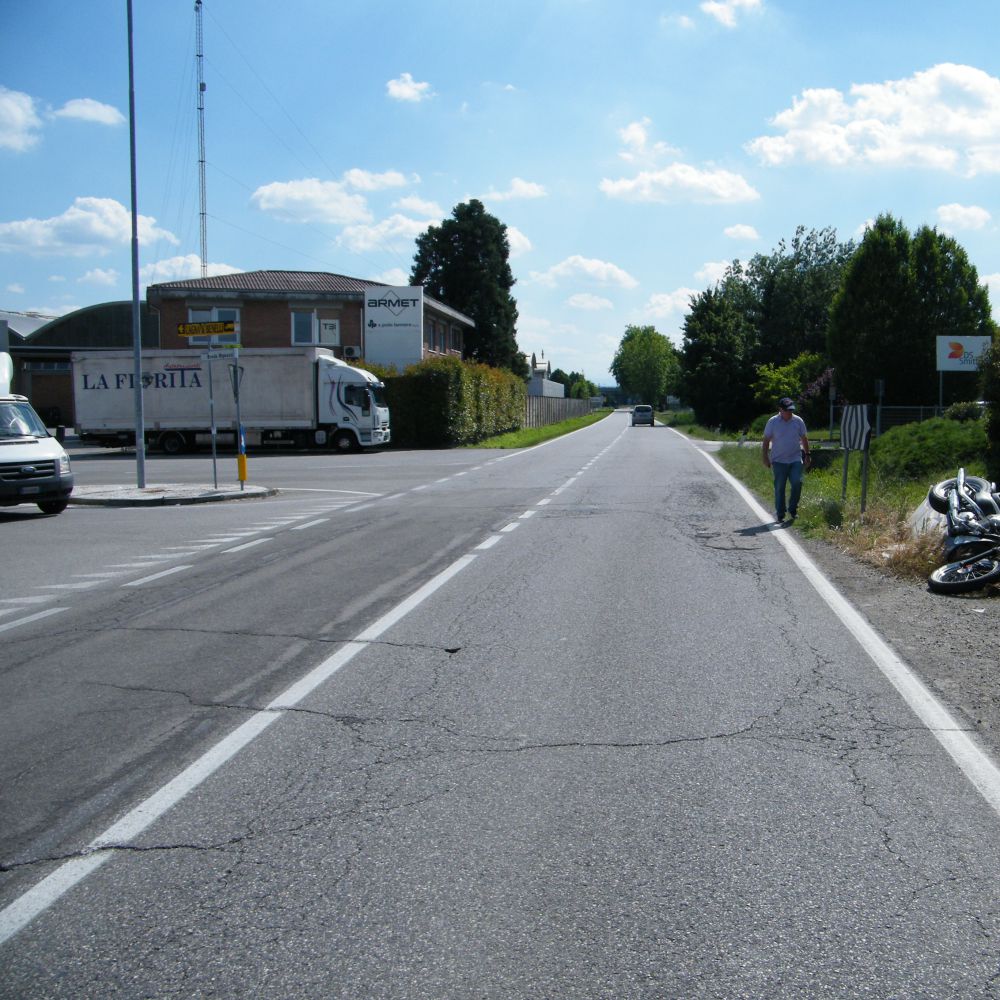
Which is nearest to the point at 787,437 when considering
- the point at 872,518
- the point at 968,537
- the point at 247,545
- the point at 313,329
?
the point at 872,518

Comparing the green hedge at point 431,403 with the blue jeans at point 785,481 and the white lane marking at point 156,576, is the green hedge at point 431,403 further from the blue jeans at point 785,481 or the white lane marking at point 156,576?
the white lane marking at point 156,576

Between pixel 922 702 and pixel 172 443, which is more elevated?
pixel 172 443

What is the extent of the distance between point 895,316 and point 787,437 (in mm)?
30762

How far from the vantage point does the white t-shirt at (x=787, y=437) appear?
15.0m

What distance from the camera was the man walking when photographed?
49.3 feet

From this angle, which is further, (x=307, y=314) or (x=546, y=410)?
(x=546, y=410)

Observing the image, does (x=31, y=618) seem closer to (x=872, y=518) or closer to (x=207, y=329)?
(x=872, y=518)

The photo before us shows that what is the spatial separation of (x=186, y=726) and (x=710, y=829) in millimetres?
2875

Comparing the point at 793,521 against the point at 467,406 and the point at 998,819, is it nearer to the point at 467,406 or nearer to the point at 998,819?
the point at 998,819

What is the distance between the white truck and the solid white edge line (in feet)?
99.2

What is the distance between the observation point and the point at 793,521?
50.5ft

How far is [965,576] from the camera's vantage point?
957cm

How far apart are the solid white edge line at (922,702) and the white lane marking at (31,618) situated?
21.5 ft

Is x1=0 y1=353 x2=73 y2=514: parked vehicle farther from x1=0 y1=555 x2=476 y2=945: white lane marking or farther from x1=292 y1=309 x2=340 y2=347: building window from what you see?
x1=292 y1=309 x2=340 y2=347: building window
